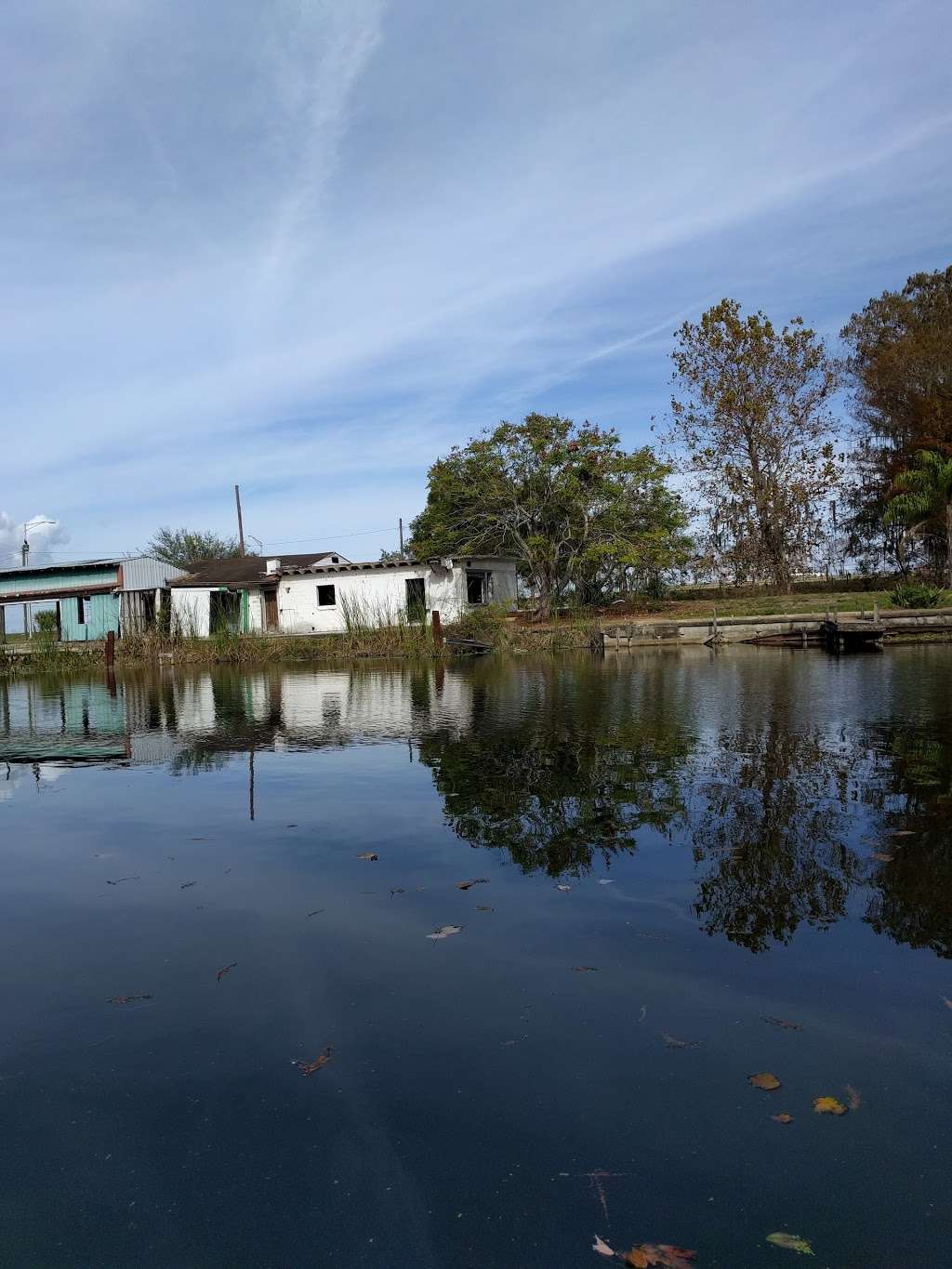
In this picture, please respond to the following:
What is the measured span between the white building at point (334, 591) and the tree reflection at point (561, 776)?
76.8ft

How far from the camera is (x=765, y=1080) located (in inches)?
118

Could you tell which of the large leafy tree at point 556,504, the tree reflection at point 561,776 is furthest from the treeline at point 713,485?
the tree reflection at point 561,776

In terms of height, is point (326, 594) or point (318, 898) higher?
point (326, 594)

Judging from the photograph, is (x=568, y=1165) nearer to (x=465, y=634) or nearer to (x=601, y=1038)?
(x=601, y=1038)

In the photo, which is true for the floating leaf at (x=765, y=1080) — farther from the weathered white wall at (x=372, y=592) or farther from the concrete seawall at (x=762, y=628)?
the weathered white wall at (x=372, y=592)

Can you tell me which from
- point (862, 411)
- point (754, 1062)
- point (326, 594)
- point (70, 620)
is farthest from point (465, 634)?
point (754, 1062)

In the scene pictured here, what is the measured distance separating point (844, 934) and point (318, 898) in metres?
2.77

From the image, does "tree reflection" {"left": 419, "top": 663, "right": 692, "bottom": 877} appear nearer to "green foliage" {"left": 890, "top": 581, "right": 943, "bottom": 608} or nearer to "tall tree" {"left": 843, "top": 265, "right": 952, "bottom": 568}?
"green foliage" {"left": 890, "top": 581, "right": 943, "bottom": 608}

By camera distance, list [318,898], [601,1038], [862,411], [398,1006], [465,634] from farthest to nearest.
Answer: [862,411], [465,634], [318,898], [398,1006], [601,1038]

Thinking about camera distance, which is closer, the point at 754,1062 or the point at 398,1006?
the point at 754,1062

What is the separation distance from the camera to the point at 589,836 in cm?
614

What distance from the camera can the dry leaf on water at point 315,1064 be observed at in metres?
3.21

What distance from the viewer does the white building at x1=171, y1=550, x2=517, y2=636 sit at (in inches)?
→ 1481

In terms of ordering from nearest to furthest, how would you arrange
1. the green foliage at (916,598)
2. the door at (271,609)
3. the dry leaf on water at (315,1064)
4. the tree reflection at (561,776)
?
the dry leaf on water at (315,1064) < the tree reflection at (561,776) < the green foliage at (916,598) < the door at (271,609)
